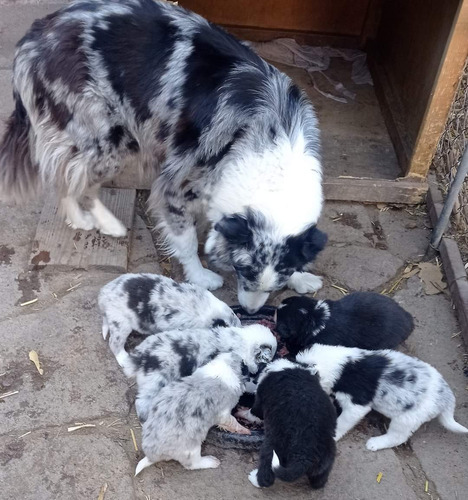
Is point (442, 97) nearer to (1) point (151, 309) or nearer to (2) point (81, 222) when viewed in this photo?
(1) point (151, 309)

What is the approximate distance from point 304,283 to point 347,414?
107 centimetres

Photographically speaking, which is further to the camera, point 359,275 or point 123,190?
point 123,190

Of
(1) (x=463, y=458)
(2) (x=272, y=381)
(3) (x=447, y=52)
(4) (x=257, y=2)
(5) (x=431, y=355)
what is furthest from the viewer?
(4) (x=257, y=2)

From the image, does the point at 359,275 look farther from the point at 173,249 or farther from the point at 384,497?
the point at 384,497

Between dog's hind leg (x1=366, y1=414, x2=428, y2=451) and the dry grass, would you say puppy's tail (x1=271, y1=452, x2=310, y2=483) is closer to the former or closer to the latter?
dog's hind leg (x1=366, y1=414, x2=428, y2=451)

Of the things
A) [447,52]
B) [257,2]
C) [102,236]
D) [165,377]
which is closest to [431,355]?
[165,377]

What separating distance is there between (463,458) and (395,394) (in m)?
0.56

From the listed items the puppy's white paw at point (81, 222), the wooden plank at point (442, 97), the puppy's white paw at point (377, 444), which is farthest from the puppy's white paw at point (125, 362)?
the wooden plank at point (442, 97)

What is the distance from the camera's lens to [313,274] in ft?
13.4

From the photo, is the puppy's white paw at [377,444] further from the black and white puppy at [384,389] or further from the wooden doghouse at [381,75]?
the wooden doghouse at [381,75]

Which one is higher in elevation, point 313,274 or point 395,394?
point 395,394

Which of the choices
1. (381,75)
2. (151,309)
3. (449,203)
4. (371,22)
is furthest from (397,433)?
(371,22)

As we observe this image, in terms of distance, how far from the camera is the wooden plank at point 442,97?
393 cm

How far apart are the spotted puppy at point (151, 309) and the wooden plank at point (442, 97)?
6.91ft
